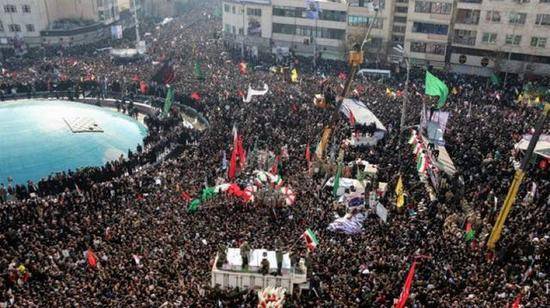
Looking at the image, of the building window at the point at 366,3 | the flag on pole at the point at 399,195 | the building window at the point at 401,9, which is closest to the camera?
the flag on pole at the point at 399,195

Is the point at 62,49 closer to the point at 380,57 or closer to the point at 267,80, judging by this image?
the point at 267,80

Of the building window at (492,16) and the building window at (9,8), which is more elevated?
the building window at (492,16)

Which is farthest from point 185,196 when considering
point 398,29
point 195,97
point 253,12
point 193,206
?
point 253,12

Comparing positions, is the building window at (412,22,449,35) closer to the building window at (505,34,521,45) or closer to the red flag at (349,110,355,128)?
the building window at (505,34,521,45)

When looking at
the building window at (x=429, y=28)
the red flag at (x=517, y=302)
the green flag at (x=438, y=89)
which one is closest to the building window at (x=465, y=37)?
the building window at (x=429, y=28)

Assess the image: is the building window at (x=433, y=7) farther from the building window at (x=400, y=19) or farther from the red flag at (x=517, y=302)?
the red flag at (x=517, y=302)

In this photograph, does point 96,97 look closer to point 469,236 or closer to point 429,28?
point 429,28

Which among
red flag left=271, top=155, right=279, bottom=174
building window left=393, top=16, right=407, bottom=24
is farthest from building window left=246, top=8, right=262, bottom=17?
red flag left=271, top=155, right=279, bottom=174

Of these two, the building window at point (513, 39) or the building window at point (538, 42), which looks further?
the building window at point (513, 39)
